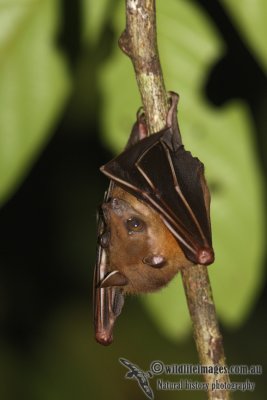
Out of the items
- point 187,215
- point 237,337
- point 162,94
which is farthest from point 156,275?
point 237,337

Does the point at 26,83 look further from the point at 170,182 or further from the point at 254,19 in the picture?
the point at 254,19

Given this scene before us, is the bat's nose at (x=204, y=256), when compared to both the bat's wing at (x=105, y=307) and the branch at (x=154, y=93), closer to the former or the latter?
the branch at (x=154, y=93)

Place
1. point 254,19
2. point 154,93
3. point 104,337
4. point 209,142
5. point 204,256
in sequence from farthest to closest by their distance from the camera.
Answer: point 209,142 < point 104,337 < point 254,19 < point 204,256 < point 154,93

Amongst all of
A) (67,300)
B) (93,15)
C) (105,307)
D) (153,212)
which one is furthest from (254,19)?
(67,300)

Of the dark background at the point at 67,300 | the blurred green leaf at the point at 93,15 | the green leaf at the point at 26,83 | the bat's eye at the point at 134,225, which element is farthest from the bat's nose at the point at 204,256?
the dark background at the point at 67,300

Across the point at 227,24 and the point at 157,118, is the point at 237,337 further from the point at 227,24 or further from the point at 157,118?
the point at 157,118

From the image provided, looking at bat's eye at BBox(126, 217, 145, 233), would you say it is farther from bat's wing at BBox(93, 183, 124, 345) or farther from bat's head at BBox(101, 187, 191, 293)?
bat's wing at BBox(93, 183, 124, 345)
